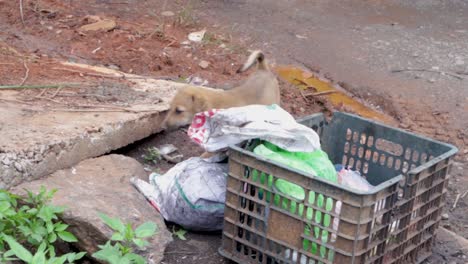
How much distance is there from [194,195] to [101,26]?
422 centimetres

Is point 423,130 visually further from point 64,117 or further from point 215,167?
point 64,117

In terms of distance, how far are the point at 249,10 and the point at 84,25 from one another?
90.0 inches

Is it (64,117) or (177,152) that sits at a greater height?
(64,117)

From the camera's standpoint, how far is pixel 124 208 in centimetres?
398

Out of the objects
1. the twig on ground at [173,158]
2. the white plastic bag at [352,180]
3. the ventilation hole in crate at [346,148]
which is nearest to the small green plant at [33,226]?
the twig on ground at [173,158]

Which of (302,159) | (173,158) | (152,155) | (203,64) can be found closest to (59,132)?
(152,155)

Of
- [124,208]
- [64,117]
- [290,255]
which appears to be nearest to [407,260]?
[290,255]

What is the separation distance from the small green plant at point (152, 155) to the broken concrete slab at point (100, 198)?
0.37 meters

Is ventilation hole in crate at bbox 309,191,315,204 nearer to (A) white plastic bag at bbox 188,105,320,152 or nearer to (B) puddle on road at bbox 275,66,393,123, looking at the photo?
(A) white plastic bag at bbox 188,105,320,152

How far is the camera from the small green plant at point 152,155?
4984 mm

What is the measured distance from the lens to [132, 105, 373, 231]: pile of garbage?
3.86m

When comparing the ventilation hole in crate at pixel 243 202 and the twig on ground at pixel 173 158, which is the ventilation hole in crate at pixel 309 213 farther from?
the twig on ground at pixel 173 158

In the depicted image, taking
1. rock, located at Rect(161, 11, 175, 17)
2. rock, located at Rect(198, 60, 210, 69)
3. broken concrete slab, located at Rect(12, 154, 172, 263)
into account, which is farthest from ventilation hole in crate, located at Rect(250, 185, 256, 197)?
rock, located at Rect(161, 11, 175, 17)

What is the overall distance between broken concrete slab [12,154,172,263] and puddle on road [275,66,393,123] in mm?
2730
